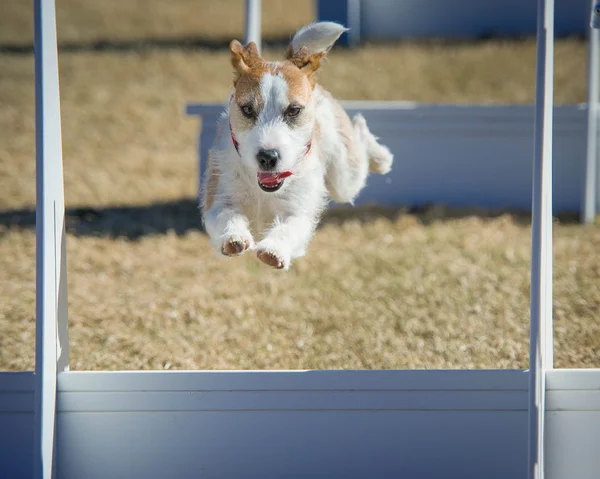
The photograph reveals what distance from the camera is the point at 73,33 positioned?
55.2 feet

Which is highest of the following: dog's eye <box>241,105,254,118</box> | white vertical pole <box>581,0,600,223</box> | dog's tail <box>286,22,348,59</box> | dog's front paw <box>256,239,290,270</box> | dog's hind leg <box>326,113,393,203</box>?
white vertical pole <box>581,0,600,223</box>

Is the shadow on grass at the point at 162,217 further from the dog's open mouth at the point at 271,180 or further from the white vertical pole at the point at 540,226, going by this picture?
the dog's open mouth at the point at 271,180

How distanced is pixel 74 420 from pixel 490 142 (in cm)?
654

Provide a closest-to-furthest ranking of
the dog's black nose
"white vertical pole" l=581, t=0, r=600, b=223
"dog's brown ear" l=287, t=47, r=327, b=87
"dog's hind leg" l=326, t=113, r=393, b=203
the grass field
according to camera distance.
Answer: the dog's black nose → "dog's brown ear" l=287, t=47, r=327, b=87 → "dog's hind leg" l=326, t=113, r=393, b=203 → the grass field → "white vertical pole" l=581, t=0, r=600, b=223

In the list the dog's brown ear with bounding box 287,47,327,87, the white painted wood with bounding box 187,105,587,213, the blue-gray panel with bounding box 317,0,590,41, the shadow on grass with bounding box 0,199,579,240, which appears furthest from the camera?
the blue-gray panel with bounding box 317,0,590,41

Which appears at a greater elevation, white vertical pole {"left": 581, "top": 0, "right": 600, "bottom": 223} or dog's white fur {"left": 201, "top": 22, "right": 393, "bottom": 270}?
white vertical pole {"left": 581, "top": 0, "right": 600, "bottom": 223}

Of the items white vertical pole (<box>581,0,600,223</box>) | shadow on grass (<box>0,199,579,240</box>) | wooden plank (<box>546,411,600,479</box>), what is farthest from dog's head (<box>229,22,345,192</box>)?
white vertical pole (<box>581,0,600,223</box>)

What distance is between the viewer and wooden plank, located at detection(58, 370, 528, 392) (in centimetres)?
349

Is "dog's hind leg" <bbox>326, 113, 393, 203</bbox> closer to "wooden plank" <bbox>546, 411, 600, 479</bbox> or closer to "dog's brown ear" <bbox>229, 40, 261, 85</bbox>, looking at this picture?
"dog's brown ear" <bbox>229, 40, 261, 85</bbox>

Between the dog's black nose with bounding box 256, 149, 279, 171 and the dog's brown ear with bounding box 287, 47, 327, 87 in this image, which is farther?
the dog's brown ear with bounding box 287, 47, 327, 87

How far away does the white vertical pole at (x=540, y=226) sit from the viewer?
3295 mm

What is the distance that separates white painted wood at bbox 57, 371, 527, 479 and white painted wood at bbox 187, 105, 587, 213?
5342 mm

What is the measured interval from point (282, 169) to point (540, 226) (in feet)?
3.48

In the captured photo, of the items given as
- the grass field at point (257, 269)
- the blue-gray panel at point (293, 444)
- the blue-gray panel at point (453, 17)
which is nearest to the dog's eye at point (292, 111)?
the blue-gray panel at point (293, 444)
